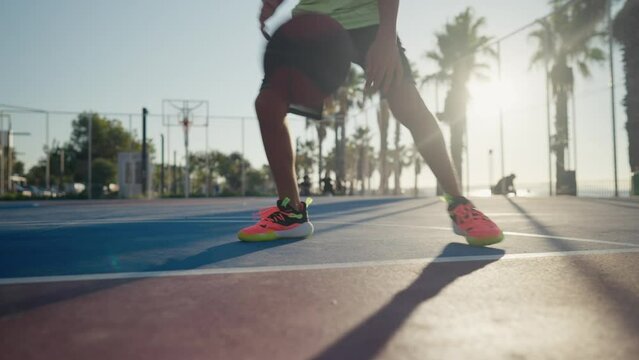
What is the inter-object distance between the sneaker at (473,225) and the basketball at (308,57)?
92 cm

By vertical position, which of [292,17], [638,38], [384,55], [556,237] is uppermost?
[638,38]

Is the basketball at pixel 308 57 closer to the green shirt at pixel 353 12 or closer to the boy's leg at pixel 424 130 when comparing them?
the green shirt at pixel 353 12

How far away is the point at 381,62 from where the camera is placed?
93.6 inches

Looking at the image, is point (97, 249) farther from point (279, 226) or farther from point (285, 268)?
point (285, 268)

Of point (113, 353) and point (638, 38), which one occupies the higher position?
point (638, 38)

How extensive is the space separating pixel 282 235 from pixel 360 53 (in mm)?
1077

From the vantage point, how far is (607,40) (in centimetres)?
1759

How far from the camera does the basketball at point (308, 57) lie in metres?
2.49

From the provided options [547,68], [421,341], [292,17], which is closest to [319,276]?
[421,341]

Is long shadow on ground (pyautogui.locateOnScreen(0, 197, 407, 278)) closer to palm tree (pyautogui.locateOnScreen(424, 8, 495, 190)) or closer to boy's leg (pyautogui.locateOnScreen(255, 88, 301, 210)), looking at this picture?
boy's leg (pyautogui.locateOnScreen(255, 88, 301, 210))

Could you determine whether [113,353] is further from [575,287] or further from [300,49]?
[300,49]

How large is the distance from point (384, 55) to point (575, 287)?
4.77ft

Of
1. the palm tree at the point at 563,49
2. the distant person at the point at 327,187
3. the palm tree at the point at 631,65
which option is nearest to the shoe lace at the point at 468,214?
the palm tree at the point at 631,65

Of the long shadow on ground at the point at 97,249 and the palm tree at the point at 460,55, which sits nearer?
the long shadow on ground at the point at 97,249
